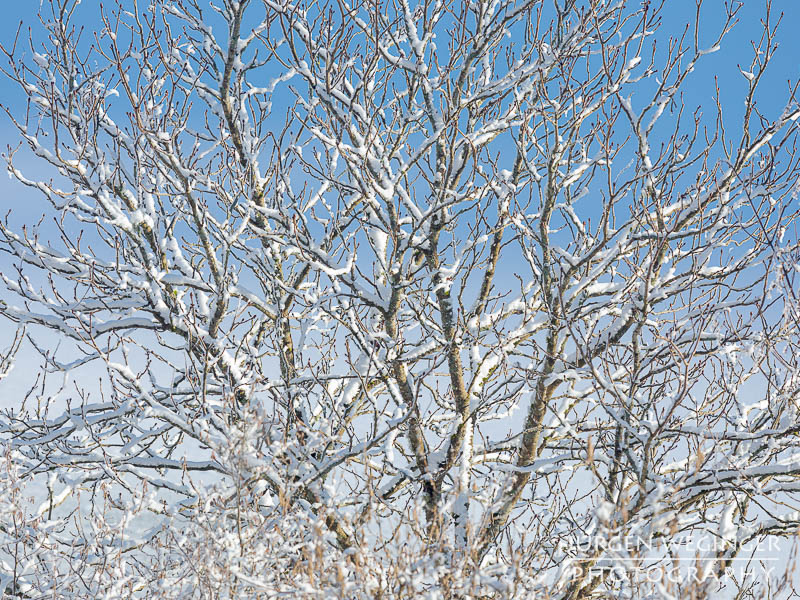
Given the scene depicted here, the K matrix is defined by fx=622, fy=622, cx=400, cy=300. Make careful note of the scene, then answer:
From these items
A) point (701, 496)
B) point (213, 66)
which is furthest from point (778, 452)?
point (213, 66)

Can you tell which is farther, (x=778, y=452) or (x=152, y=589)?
(x=778, y=452)

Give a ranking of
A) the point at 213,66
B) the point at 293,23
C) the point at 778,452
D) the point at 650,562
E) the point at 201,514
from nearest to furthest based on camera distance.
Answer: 1. the point at 650,562
2. the point at 201,514
3. the point at 778,452
4. the point at 293,23
5. the point at 213,66

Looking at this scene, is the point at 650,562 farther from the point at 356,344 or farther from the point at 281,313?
the point at 281,313

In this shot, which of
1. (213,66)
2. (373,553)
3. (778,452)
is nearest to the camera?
(373,553)

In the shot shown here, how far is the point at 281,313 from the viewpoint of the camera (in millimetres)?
5730

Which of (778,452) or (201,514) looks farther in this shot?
(778,452)

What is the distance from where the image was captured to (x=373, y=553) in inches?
133

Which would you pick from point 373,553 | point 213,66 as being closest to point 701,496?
point 373,553

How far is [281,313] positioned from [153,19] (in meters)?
2.80

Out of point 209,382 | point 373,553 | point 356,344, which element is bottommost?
point 373,553

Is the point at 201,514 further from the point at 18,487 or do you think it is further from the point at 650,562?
the point at 650,562

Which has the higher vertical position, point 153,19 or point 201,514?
point 153,19

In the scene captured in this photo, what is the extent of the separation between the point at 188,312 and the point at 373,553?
2831 mm

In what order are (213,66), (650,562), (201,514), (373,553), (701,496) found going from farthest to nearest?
(213,66) → (701,496) → (201,514) → (650,562) → (373,553)
